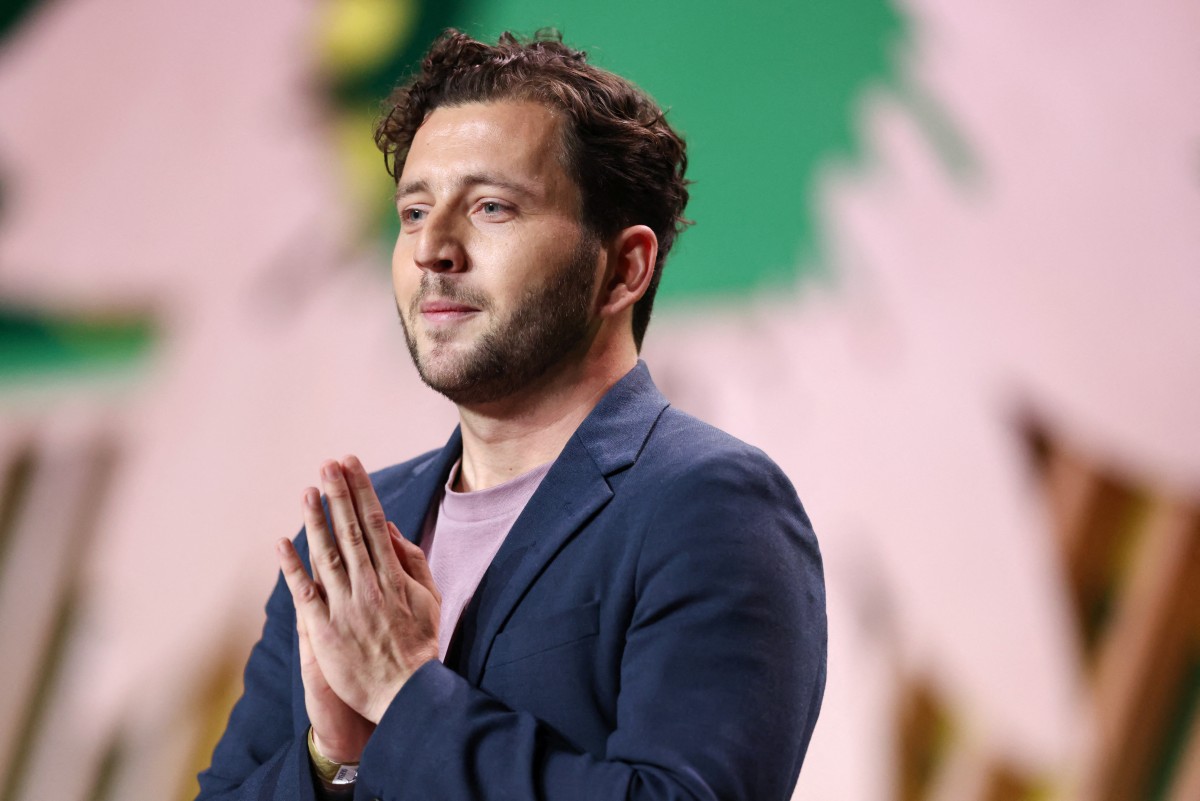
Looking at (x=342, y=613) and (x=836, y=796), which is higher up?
(x=342, y=613)

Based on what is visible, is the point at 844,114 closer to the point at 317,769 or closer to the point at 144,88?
the point at 144,88

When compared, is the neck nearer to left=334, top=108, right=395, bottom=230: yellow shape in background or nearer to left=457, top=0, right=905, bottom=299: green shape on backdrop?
left=457, top=0, right=905, bottom=299: green shape on backdrop

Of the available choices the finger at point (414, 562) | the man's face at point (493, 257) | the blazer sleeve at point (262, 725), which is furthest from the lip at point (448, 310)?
the blazer sleeve at point (262, 725)

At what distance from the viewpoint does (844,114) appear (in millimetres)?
2930

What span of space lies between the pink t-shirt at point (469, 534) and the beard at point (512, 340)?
97mm

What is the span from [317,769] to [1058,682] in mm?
2008

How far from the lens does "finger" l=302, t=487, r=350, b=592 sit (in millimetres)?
1090

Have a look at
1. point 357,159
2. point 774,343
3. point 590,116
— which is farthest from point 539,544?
point 357,159

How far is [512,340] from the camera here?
1237 millimetres

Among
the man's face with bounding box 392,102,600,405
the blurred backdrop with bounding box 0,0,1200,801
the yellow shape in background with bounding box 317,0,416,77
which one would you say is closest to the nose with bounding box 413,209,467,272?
the man's face with bounding box 392,102,600,405

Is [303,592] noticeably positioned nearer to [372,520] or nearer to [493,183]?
[372,520]

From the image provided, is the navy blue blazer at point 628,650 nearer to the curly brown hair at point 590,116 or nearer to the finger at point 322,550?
the finger at point 322,550

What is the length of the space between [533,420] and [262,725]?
449 mm

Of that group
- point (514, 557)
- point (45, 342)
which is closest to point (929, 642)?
point (514, 557)
